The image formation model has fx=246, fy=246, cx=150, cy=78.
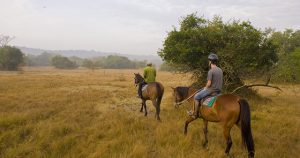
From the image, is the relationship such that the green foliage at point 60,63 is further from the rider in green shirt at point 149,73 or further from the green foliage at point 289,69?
the green foliage at point 289,69

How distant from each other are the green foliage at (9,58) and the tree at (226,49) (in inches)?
2345

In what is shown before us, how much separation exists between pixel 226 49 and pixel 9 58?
63394mm

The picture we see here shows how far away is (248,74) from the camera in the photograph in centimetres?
1627

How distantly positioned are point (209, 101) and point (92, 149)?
12.4 ft

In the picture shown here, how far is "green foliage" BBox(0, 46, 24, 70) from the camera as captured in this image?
63.1m

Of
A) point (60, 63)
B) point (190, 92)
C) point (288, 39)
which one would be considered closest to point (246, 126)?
point (190, 92)

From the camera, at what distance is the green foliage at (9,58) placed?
63103mm

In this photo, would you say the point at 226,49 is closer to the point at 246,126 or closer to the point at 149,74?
the point at 149,74

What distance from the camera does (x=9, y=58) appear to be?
63812 mm

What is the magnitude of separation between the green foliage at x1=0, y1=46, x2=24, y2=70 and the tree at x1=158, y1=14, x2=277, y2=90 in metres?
59.6

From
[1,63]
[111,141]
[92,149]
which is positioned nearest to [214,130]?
[111,141]

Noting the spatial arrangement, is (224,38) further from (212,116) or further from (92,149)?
(92,149)

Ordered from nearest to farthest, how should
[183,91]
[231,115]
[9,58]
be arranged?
[231,115]
[183,91]
[9,58]

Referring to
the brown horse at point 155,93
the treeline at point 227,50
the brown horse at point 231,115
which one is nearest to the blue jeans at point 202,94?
the brown horse at point 231,115
